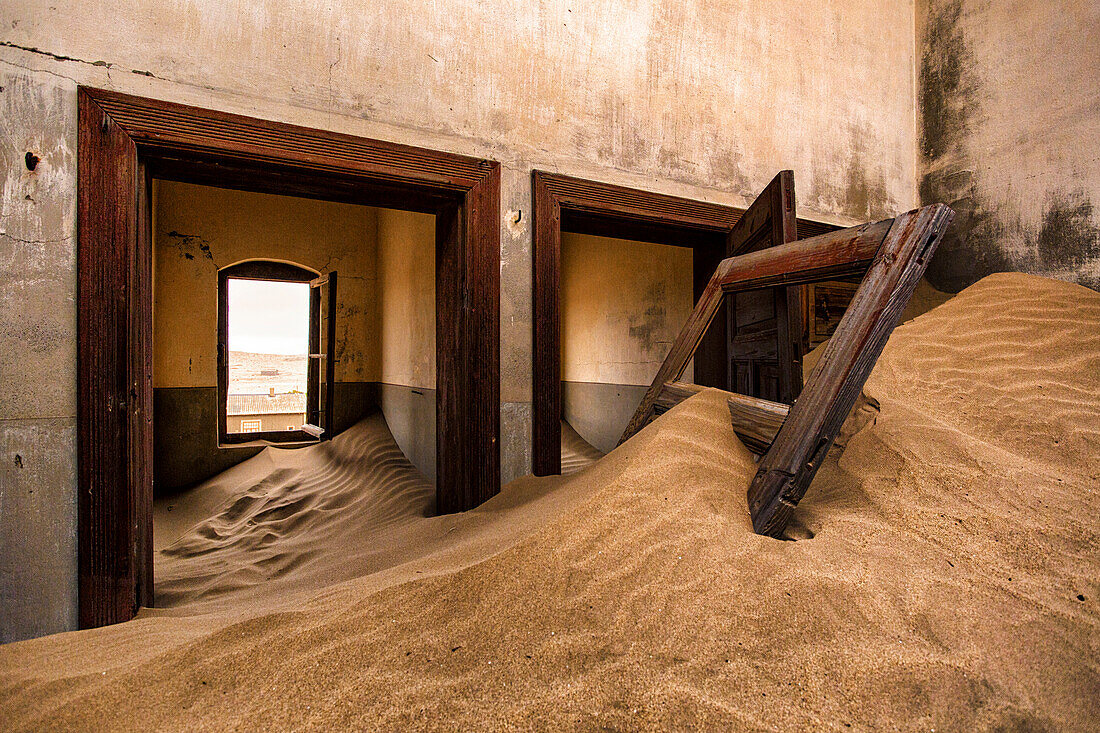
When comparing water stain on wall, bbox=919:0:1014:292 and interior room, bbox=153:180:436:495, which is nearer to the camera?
water stain on wall, bbox=919:0:1014:292

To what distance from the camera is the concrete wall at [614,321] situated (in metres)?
5.29

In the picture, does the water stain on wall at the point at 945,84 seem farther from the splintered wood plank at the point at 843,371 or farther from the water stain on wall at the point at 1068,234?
the splintered wood plank at the point at 843,371

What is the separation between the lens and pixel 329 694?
40.2 inches

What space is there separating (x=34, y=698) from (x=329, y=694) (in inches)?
26.3

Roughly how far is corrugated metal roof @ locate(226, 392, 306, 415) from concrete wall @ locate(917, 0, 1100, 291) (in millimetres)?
12410

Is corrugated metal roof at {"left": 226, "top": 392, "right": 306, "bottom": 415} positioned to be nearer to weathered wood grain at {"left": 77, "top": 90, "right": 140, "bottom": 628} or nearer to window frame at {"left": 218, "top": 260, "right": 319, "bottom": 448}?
window frame at {"left": 218, "top": 260, "right": 319, "bottom": 448}

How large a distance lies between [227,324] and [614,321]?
4884mm

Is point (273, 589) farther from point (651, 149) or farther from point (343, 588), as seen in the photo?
point (651, 149)

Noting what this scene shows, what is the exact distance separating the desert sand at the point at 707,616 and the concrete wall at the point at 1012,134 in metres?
2.22

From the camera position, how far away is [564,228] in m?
3.33

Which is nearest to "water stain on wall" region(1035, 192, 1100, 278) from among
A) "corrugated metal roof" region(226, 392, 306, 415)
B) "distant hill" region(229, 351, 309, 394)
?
"corrugated metal roof" region(226, 392, 306, 415)

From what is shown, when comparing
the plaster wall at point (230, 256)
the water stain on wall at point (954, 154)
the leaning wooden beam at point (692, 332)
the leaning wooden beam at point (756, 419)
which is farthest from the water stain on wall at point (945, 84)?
the plaster wall at point (230, 256)

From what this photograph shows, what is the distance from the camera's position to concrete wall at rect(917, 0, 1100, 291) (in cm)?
348

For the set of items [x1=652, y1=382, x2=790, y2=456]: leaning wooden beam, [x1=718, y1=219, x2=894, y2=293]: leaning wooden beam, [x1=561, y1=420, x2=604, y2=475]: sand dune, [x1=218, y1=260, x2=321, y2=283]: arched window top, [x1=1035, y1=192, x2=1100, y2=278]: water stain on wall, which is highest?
[x1=218, y1=260, x2=321, y2=283]: arched window top
